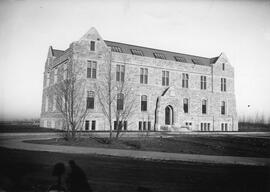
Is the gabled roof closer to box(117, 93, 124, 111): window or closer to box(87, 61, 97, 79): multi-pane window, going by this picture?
box(87, 61, 97, 79): multi-pane window

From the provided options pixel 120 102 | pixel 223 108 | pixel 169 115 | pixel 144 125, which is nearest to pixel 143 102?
pixel 144 125

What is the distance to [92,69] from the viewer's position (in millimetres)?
32219

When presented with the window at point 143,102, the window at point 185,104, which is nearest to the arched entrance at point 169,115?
the window at point 185,104

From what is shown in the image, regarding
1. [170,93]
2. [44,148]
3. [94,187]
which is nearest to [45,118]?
[170,93]

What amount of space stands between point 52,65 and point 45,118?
9.04 metres

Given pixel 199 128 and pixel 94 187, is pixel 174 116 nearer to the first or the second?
pixel 199 128

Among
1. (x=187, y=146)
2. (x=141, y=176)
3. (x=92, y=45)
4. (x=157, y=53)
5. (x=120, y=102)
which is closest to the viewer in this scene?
(x=141, y=176)

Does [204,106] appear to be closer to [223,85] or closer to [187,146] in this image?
[223,85]

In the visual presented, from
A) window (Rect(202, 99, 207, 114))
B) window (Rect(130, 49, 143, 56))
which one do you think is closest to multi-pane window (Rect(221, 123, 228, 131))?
window (Rect(202, 99, 207, 114))

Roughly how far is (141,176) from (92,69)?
2549 cm

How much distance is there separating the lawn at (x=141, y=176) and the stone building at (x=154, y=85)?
21.0 meters

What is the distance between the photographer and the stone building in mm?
31781

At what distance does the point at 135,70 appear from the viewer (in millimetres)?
35781

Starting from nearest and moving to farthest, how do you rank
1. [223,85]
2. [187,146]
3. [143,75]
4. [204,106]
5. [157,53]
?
[187,146] → [143,75] → [157,53] → [204,106] → [223,85]
